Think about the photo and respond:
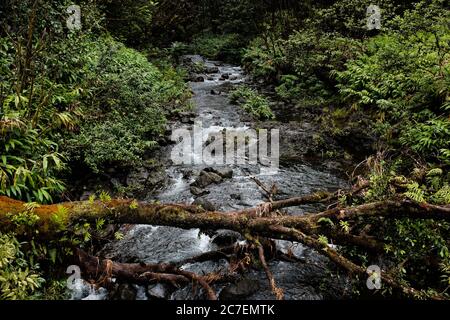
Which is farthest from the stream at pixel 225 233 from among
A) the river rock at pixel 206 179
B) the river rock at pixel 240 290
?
the river rock at pixel 206 179

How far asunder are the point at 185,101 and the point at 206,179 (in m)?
7.31

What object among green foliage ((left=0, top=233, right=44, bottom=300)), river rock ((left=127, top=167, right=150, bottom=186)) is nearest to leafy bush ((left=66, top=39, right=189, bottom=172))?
river rock ((left=127, top=167, right=150, bottom=186))

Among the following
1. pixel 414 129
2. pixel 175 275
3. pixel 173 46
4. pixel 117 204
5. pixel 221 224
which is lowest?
pixel 175 275

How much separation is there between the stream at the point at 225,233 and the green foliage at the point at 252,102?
2176mm

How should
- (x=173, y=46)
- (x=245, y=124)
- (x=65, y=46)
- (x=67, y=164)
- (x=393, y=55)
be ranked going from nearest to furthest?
(x=67, y=164)
(x=65, y=46)
(x=393, y=55)
(x=245, y=124)
(x=173, y=46)

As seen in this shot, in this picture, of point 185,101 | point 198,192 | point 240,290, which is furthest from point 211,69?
point 240,290

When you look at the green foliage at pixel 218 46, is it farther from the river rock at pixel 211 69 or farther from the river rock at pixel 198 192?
the river rock at pixel 198 192

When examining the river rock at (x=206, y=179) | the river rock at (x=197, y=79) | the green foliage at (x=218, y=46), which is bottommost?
the river rock at (x=206, y=179)

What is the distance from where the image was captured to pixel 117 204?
582 cm

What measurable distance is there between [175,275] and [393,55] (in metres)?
11.0

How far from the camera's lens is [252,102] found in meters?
16.4

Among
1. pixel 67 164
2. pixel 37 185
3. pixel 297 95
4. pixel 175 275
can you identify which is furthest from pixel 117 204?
Answer: pixel 297 95

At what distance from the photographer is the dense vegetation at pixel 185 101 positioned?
5582 millimetres

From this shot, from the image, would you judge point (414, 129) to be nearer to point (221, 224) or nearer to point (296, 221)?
point (296, 221)
